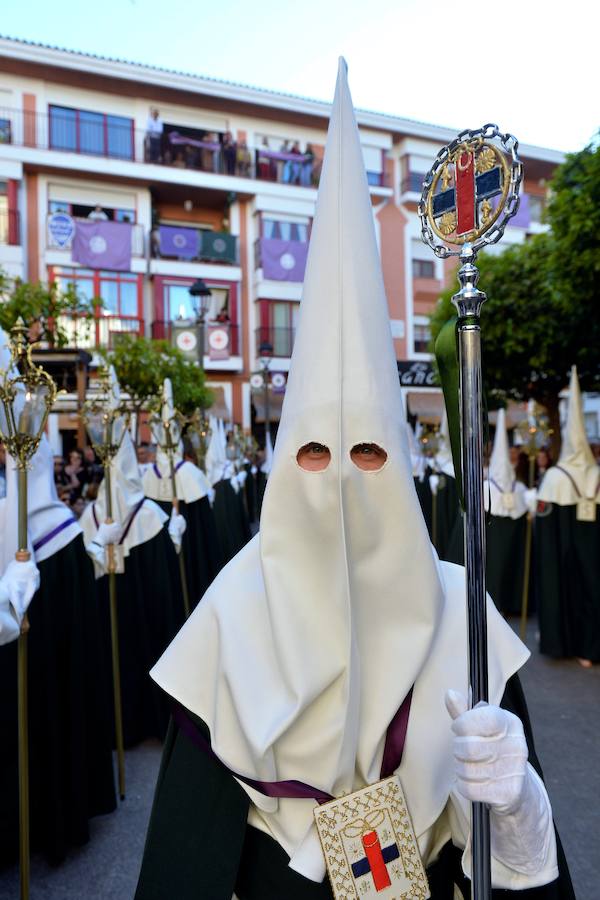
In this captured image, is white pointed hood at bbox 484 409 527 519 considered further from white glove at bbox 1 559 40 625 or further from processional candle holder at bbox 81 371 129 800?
white glove at bbox 1 559 40 625

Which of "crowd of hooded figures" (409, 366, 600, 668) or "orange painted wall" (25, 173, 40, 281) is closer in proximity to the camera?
"crowd of hooded figures" (409, 366, 600, 668)

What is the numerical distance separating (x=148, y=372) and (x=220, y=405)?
8.34 m

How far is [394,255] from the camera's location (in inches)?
1188

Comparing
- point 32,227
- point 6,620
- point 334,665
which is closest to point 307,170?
point 32,227

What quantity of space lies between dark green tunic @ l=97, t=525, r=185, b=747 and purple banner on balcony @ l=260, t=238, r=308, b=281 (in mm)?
22837

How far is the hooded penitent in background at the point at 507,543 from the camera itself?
7680 mm

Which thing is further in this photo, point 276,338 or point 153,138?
point 276,338

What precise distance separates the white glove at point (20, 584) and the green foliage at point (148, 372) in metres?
15.2

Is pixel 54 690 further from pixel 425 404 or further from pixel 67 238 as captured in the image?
A: pixel 425 404

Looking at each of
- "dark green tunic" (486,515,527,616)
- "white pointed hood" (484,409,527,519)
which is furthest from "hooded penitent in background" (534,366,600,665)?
"dark green tunic" (486,515,527,616)

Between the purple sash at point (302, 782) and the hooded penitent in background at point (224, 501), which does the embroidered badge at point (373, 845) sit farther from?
the hooded penitent in background at point (224, 501)

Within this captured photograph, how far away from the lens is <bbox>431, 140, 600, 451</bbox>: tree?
6.70m

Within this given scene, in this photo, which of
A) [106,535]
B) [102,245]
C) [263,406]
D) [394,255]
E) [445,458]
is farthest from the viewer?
[394,255]

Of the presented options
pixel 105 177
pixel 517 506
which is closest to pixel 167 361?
pixel 105 177
